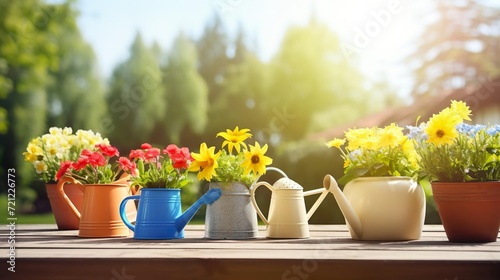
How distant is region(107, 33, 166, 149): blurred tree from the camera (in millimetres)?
16266

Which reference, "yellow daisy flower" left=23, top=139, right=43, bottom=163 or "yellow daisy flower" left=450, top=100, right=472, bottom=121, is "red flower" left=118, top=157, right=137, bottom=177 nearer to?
"yellow daisy flower" left=23, top=139, right=43, bottom=163

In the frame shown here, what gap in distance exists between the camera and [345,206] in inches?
67.5

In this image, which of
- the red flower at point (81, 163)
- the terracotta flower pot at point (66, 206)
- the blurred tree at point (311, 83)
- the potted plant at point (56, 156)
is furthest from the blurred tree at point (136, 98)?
the red flower at point (81, 163)

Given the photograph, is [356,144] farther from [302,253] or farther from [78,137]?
[78,137]

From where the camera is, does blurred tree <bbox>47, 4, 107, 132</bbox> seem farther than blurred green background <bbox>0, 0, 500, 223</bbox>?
Yes

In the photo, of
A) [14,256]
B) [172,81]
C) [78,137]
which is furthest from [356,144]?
[172,81]

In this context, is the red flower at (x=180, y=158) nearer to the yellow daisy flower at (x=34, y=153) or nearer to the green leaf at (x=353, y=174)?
the green leaf at (x=353, y=174)

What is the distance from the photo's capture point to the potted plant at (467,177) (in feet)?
5.42

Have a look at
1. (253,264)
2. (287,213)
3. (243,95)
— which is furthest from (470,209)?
(243,95)

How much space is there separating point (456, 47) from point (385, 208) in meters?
18.6

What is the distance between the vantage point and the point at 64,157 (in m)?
2.40

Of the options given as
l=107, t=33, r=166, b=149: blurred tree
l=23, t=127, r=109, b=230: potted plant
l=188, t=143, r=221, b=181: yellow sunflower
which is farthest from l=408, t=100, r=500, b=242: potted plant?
l=107, t=33, r=166, b=149: blurred tree

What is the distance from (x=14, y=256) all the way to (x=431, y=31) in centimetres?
1950

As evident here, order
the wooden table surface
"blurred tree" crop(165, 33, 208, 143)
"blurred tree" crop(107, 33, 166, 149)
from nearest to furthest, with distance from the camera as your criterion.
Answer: the wooden table surface, "blurred tree" crop(107, 33, 166, 149), "blurred tree" crop(165, 33, 208, 143)
